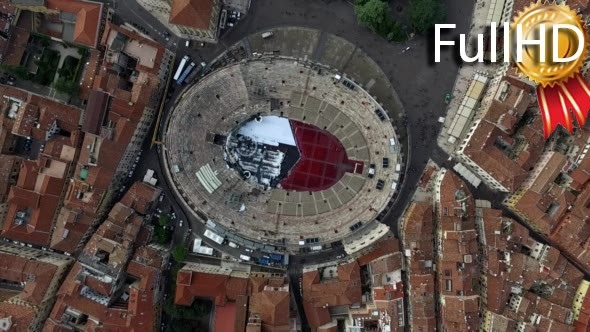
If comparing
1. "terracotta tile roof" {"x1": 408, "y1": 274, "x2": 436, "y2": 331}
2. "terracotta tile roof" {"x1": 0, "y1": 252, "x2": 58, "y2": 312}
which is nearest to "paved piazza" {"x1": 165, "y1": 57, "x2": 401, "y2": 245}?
"terracotta tile roof" {"x1": 408, "y1": 274, "x2": 436, "y2": 331}

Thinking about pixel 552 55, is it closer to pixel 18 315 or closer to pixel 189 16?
pixel 189 16

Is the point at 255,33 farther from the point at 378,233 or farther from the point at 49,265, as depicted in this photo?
the point at 49,265

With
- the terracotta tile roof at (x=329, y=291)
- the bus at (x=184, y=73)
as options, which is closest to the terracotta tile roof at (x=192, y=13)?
the bus at (x=184, y=73)

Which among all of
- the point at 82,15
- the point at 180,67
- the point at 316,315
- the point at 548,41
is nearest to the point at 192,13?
the point at 180,67

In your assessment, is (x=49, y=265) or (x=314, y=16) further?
(x=314, y=16)

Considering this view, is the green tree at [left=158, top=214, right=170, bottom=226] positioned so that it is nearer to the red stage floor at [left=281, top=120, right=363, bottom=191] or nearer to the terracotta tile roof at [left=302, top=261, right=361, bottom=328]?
the red stage floor at [left=281, top=120, right=363, bottom=191]

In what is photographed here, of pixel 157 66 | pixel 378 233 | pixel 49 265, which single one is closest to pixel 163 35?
pixel 157 66
